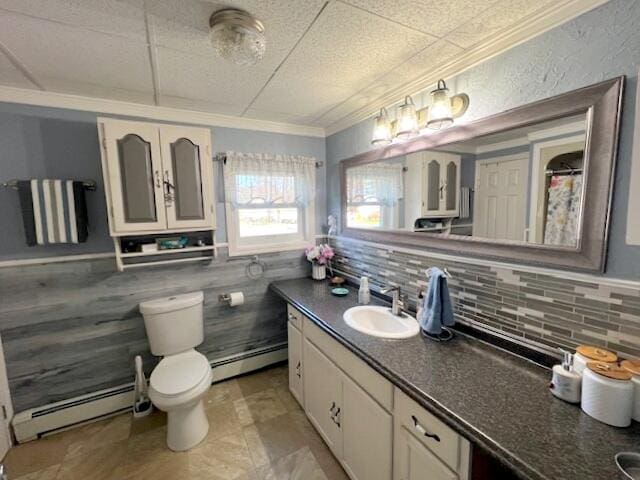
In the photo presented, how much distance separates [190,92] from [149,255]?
1.17m

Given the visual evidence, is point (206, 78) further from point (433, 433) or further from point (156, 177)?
point (433, 433)

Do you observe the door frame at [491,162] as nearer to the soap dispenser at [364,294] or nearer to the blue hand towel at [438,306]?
the blue hand towel at [438,306]

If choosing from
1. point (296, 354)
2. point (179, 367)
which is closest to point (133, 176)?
point (179, 367)

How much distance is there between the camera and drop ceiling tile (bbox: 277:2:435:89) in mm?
1127

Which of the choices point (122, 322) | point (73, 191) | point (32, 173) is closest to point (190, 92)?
point (73, 191)

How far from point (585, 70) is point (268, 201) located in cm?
205

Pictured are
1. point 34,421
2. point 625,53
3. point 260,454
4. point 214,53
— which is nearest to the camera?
point 625,53

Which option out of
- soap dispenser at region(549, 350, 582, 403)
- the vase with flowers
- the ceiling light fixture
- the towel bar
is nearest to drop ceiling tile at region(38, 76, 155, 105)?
the towel bar

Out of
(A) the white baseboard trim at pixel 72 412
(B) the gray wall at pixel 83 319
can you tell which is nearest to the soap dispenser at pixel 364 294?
(B) the gray wall at pixel 83 319

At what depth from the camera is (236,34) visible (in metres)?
1.10

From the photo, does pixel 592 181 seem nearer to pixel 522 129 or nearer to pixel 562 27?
pixel 522 129

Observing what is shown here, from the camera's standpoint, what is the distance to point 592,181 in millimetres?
1019

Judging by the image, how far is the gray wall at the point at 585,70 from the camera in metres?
0.93

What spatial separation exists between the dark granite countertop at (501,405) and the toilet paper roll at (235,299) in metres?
1.12
